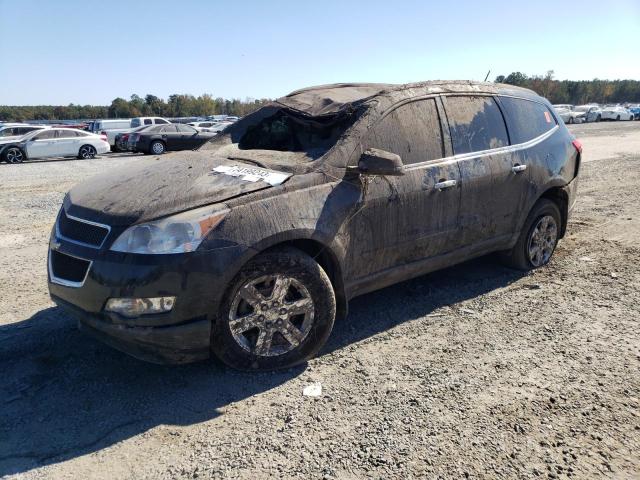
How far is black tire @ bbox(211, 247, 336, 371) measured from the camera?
125 inches

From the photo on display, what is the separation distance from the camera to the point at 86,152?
70.3 ft

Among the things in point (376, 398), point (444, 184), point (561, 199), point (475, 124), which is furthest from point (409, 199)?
point (561, 199)

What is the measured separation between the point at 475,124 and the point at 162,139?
19.5 metres

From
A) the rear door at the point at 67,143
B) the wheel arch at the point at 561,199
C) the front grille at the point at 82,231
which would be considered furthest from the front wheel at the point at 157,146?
the front grille at the point at 82,231

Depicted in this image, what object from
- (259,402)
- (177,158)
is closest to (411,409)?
(259,402)

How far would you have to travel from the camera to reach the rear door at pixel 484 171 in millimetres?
4371

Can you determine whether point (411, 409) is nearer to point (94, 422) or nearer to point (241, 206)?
point (241, 206)

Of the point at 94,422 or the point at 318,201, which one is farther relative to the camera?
the point at 318,201

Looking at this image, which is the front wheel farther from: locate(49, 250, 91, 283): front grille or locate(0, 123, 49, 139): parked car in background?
locate(49, 250, 91, 283): front grille

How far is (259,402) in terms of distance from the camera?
309 cm

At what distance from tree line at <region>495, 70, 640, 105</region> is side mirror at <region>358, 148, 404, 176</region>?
89712 millimetres

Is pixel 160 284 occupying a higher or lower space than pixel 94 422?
higher

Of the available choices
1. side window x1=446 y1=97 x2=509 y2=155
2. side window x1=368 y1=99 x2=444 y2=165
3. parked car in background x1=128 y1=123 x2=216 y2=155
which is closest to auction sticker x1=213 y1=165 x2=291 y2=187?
side window x1=368 y1=99 x2=444 y2=165

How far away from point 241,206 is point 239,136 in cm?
193
